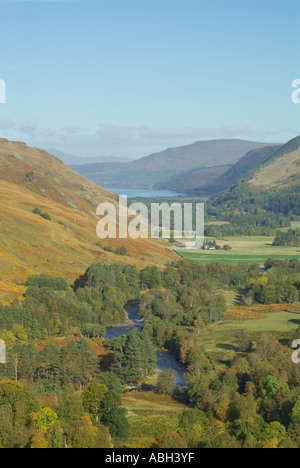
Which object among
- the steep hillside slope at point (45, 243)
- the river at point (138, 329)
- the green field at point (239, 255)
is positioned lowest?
the river at point (138, 329)

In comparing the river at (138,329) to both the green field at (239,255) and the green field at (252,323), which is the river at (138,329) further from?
the green field at (239,255)

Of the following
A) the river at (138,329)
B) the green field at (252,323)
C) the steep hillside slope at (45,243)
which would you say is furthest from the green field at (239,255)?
the river at (138,329)

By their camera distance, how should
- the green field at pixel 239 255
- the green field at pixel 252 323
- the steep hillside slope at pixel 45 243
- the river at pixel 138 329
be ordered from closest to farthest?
the river at pixel 138 329, the green field at pixel 252 323, the steep hillside slope at pixel 45 243, the green field at pixel 239 255

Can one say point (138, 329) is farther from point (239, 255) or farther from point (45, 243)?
point (239, 255)

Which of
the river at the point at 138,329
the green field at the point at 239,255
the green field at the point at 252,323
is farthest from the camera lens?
the green field at the point at 239,255

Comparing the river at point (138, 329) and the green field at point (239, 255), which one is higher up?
the green field at point (239, 255)

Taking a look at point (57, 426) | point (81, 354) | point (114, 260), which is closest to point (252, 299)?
point (114, 260)

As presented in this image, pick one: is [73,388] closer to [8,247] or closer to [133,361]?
[133,361]

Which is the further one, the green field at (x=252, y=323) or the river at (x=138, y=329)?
the green field at (x=252, y=323)

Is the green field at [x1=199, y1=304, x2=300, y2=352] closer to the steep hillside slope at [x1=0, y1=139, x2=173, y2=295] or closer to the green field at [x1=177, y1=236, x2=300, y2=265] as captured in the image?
the steep hillside slope at [x1=0, y1=139, x2=173, y2=295]
